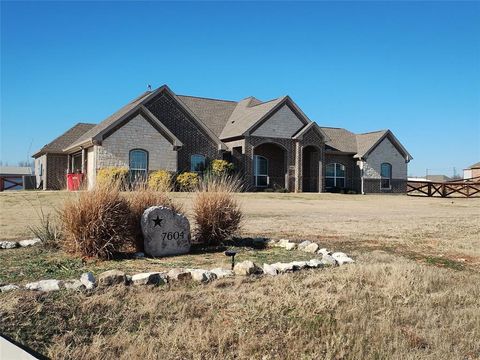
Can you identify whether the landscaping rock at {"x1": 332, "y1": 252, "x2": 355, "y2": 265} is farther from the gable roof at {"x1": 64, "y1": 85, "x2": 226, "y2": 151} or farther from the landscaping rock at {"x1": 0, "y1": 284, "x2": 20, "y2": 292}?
the gable roof at {"x1": 64, "y1": 85, "x2": 226, "y2": 151}

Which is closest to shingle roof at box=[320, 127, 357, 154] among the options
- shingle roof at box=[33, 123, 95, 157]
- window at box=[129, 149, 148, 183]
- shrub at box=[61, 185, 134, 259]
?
window at box=[129, 149, 148, 183]

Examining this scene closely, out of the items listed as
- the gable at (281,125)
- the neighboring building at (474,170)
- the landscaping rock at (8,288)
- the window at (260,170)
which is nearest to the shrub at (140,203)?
the landscaping rock at (8,288)

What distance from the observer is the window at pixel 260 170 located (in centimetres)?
3372

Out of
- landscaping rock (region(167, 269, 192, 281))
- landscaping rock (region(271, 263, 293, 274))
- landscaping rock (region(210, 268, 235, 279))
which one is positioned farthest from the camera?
landscaping rock (region(271, 263, 293, 274))

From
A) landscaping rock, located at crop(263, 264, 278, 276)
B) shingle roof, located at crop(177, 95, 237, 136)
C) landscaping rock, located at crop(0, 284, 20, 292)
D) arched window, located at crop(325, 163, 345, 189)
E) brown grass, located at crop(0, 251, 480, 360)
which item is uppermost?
shingle roof, located at crop(177, 95, 237, 136)

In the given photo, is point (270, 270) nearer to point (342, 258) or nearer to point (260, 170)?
point (342, 258)

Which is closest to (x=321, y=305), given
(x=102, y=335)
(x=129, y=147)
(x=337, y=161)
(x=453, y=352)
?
(x=453, y=352)

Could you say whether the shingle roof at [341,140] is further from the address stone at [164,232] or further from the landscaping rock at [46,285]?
the landscaping rock at [46,285]

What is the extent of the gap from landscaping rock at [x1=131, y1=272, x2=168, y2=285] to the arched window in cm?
3294

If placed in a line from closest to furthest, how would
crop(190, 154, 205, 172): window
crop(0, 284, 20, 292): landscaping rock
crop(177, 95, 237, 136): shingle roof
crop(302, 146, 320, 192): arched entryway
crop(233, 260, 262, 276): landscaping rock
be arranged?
crop(0, 284, 20, 292): landscaping rock → crop(233, 260, 262, 276): landscaping rock → crop(190, 154, 205, 172): window → crop(177, 95, 237, 136): shingle roof → crop(302, 146, 320, 192): arched entryway

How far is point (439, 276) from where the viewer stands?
6.39 metres

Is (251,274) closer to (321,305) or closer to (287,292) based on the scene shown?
(287,292)

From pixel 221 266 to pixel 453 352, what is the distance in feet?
11.7

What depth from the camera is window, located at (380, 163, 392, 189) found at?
39.7 m
